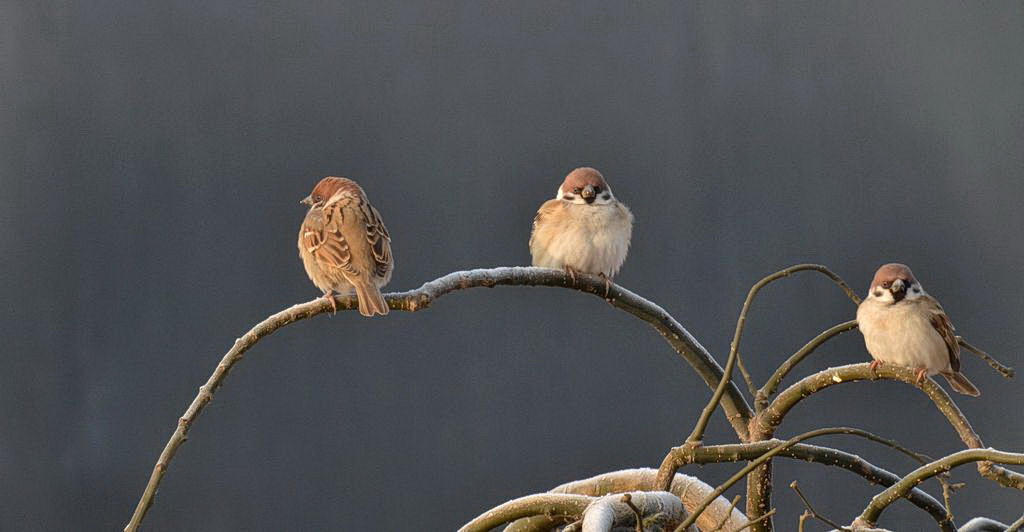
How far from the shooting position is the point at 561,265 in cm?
266

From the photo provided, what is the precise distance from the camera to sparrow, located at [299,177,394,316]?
2.21 meters

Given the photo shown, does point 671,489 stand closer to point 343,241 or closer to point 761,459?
point 761,459

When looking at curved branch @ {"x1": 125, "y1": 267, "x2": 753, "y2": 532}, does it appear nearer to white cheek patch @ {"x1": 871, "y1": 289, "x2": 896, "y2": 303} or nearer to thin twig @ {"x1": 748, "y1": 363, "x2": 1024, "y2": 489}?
thin twig @ {"x1": 748, "y1": 363, "x2": 1024, "y2": 489}

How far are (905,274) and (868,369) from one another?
1.69 feet

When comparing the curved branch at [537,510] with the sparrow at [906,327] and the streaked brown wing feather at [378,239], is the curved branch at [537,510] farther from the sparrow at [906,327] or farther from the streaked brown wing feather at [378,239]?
the sparrow at [906,327]

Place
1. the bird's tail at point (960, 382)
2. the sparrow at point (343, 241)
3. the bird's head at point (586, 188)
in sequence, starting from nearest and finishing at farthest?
1. the sparrow at point (343, 241)
2. the bird's tail at point (960, 382)
3. the bird's head at point (586, 188)

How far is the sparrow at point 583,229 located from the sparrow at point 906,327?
0.55m

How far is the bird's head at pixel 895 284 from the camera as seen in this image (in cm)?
247

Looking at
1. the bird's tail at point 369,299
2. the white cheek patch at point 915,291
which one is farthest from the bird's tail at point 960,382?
the bird's tail at point 369,299

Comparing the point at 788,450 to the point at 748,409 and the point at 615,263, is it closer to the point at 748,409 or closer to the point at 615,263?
the point at 748,409

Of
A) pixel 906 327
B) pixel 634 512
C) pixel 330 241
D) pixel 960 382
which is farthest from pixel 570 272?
pixel 634 512

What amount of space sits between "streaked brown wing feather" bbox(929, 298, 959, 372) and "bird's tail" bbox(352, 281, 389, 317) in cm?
118

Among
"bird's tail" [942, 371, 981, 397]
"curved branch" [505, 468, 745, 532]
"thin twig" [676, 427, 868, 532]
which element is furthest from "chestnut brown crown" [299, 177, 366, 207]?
"bird's tail" [942, 371, 981, 397]

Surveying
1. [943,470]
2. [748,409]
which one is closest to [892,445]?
[943,470]
